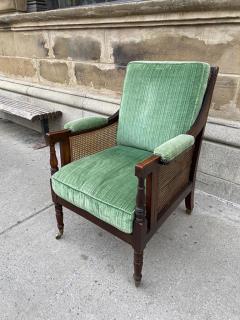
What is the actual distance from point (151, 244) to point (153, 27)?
5.57 feet

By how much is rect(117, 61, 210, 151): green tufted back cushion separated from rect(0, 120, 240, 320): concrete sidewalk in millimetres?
691

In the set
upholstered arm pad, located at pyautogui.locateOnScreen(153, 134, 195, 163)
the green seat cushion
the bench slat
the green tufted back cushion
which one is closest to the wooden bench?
the bench slat

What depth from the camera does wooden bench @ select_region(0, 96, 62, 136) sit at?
3.01 meters

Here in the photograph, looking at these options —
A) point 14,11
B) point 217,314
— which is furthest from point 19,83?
point 217,314

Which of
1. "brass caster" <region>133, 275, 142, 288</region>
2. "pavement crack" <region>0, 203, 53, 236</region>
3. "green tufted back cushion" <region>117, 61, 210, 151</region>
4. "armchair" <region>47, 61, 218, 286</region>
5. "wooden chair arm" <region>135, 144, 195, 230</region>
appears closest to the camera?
"wooden chair arm" <region>135, 144, 195, 230</region>

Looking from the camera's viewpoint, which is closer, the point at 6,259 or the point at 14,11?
the point at 6,259

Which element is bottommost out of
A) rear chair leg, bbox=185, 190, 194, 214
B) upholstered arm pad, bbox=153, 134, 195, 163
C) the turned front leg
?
rear chair leg, bbox=185, 190, 194, 214

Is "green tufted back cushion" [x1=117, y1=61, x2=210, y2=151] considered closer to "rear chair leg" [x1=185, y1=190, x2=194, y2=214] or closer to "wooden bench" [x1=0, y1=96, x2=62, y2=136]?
"rear chair leg" [x1=185, y1=190, x2=194, y2=214]

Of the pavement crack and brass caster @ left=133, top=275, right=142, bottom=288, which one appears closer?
brass caster @ left=133, top=275, right=142, bottom=288

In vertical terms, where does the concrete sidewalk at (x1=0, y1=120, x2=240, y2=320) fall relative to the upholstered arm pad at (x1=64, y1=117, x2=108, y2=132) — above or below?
below

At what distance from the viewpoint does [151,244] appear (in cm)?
171

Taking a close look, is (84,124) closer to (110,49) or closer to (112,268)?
(112,268)

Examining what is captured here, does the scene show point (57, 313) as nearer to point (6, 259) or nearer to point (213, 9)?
point (6, 259)

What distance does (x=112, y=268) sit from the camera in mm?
1534
